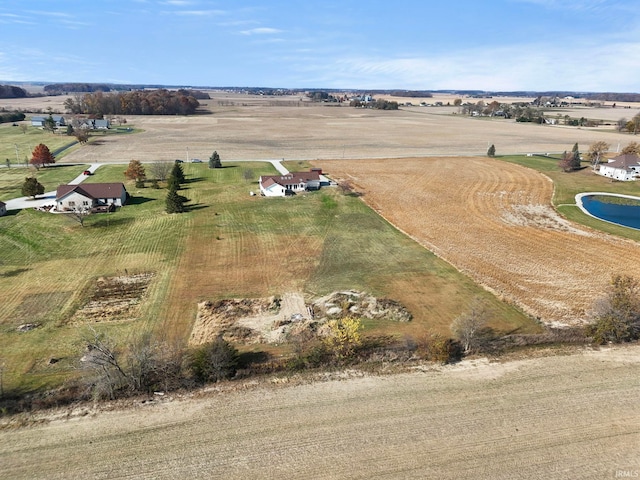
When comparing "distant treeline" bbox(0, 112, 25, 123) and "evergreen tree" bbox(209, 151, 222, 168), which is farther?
"distant treeline" bbox(0, 112, 25, 123)

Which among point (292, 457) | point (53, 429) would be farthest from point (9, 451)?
point (292, 457)

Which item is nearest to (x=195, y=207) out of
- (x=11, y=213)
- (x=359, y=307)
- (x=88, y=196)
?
(x=88, y=196)

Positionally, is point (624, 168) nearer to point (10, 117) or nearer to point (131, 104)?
point (131, 104)

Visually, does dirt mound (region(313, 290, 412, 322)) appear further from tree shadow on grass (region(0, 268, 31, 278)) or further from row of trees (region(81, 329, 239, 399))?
tree shadow on grass (region(0, 268, 31, 278))

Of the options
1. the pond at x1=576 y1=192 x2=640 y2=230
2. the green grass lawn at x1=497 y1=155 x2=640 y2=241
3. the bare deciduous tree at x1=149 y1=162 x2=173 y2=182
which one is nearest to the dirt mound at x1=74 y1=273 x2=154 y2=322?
the bare deciduous tree at x1=149 y1=162 x2=173 y2=182

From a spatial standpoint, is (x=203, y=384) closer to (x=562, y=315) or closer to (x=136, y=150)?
(x=562, y=315)

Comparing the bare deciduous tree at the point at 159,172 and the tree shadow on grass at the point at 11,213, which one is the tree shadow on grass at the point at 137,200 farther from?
the tree shadow on grass at the point at 11,213
